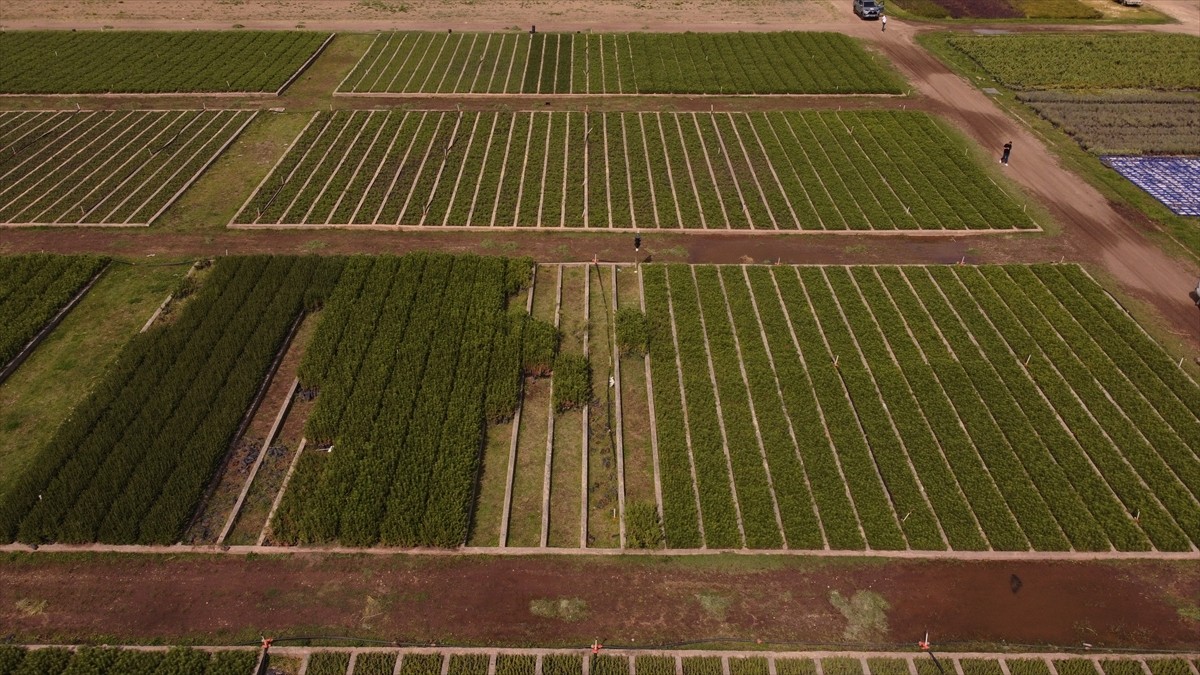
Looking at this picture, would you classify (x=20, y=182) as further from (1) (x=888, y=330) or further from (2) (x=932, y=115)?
(2) (x=932, y=115)

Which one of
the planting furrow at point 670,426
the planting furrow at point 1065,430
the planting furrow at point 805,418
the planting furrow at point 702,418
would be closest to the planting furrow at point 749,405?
the planting furrow at point 702,418

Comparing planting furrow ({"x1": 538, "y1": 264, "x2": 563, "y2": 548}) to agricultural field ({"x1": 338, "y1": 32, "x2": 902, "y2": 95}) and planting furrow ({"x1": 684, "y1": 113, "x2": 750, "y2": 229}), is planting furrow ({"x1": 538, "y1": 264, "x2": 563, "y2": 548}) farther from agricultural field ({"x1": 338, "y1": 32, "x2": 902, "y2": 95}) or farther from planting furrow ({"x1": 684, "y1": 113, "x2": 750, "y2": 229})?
agricultural field ({"x1": 338, "y1": 32, "x2": 902, "y2": 95})

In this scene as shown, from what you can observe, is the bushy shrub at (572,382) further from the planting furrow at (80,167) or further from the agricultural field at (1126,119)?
the agricultural field at (1126,119)

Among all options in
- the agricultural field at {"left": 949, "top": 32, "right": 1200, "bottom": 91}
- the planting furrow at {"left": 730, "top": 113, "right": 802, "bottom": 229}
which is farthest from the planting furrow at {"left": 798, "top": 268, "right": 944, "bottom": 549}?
the agricultural field at {"left": 949, "top": 32, "right": 1200, "bottom": 91}

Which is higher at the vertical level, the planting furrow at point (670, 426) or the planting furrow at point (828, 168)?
the planting furrow at point (828, 168)

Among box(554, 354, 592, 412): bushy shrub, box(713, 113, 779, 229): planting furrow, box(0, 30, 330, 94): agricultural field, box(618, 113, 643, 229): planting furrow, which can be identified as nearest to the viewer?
box(554, 354, 592, 412): bushy shrub
